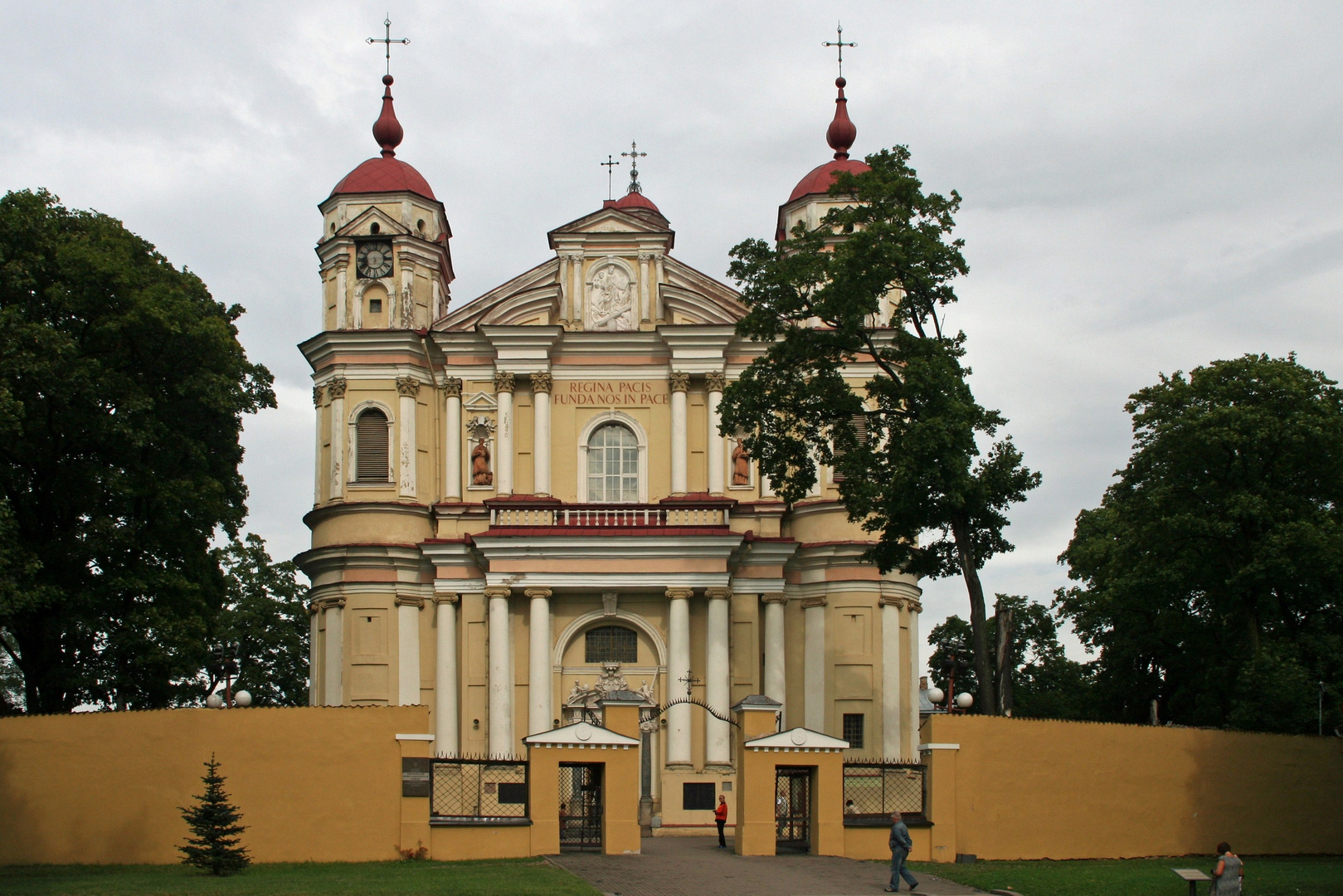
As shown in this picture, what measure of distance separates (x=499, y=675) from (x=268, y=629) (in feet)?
72.3

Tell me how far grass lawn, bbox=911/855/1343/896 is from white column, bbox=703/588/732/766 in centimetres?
1079

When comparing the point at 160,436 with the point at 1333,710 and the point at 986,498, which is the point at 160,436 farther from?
the point at 1333,710

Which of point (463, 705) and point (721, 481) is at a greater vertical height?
point (721, 481)

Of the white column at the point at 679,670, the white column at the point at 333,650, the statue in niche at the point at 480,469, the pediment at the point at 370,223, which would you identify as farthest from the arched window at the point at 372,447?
the white column at the point at 679,670

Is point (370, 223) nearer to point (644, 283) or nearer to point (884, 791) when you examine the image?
point (644, 283)

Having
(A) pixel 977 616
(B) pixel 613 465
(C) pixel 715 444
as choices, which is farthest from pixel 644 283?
(A) pixel 977 616

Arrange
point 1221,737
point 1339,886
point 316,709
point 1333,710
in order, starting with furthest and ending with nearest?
point 1333,710 → point 1221,737 → point 316,709 → point 1339,886

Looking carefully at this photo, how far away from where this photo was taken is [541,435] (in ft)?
125

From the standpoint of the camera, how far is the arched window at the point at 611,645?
36.8m

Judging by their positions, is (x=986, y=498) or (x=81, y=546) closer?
(x=986, y=498)

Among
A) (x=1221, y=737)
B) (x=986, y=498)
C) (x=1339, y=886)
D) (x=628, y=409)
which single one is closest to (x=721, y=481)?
(x=628, y=409)

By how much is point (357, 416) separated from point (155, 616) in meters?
9.07

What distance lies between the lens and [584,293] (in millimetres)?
39156

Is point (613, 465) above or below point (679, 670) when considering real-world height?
above
